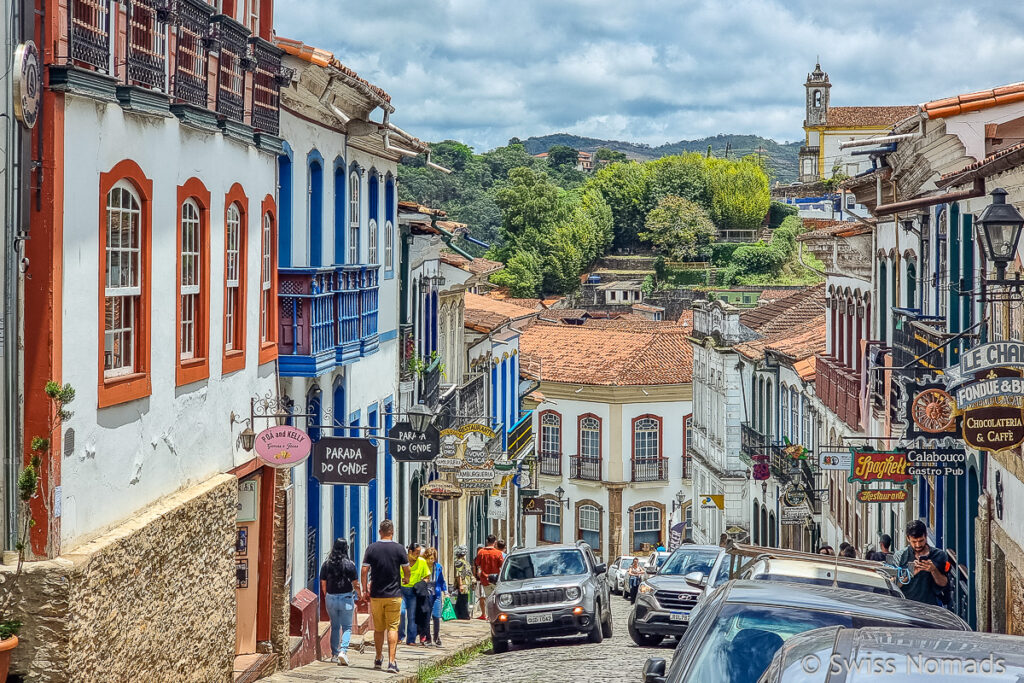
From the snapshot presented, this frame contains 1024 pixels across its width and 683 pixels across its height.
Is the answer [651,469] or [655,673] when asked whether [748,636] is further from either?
[651,469]

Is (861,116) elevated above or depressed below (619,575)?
above

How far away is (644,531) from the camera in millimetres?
58938

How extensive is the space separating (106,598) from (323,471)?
6.09 metres

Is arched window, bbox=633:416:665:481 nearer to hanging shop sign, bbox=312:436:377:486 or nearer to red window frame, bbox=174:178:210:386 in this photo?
hanging shop sign, bbox=312:436:377:486

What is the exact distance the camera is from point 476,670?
653 inches

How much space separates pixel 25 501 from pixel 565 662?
29.1 ft

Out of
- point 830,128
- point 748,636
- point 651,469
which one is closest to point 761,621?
point 748,636

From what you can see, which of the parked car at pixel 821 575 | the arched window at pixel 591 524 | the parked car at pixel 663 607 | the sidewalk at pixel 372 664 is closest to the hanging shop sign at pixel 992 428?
the parked car at pixel 821 575

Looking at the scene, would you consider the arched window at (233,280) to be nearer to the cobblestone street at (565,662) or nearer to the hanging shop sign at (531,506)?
the cobblestone street at (565,662)

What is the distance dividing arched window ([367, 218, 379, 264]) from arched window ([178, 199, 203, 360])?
9.07 m

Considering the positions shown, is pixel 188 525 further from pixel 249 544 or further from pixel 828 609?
pixel 828 609

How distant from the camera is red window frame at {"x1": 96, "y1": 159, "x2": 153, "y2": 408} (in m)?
10.3

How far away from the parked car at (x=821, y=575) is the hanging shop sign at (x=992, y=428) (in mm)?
2794

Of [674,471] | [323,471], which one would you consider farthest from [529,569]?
[674,471]
